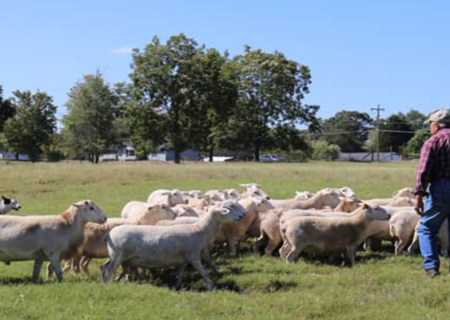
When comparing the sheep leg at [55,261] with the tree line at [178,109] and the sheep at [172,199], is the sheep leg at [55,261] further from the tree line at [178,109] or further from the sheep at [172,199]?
the tree line at [178,109]

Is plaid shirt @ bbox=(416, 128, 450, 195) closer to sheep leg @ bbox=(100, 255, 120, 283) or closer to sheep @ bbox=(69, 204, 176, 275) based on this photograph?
sheep leg @ bbox=(100, 255, 120, 283)

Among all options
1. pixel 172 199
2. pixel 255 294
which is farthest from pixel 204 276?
pixel 172 199

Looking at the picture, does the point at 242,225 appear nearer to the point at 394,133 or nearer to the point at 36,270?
the point at 36,270

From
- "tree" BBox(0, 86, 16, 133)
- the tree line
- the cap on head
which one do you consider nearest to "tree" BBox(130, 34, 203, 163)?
the tree line

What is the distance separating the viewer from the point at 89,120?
7906cm

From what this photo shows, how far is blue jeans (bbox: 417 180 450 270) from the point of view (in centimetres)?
934

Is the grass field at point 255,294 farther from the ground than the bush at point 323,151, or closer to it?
closer to it

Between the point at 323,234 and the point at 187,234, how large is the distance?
3027mm

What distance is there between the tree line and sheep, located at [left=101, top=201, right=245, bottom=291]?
6126cm

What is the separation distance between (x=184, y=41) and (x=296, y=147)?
21.2 metres

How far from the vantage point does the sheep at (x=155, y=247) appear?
1014cm

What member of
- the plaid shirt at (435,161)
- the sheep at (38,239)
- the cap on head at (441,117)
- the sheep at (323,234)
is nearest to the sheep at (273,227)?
the sheep at (323,234)

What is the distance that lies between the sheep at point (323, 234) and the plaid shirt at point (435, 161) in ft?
10.2

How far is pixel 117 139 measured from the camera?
80.3m
